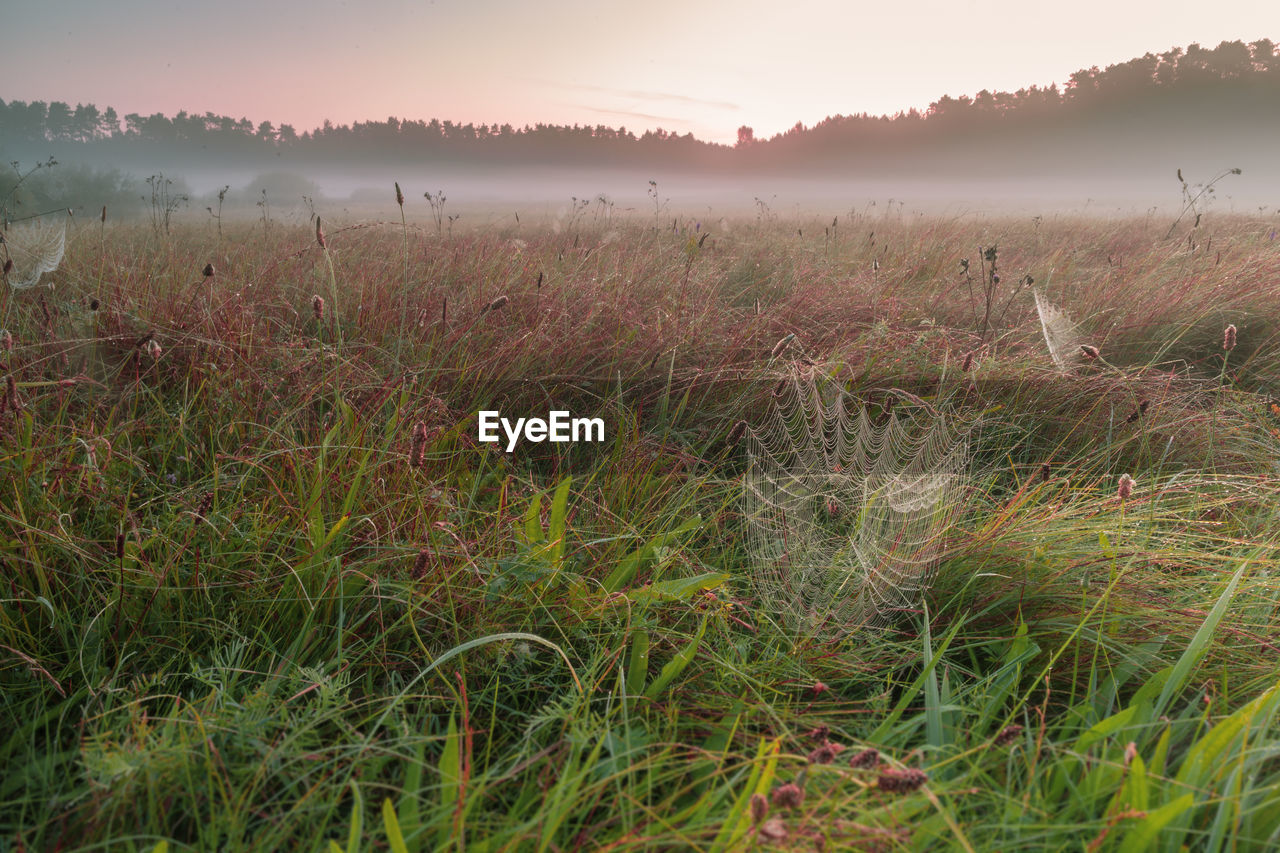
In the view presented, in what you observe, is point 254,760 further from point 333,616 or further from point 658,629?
point 658,629

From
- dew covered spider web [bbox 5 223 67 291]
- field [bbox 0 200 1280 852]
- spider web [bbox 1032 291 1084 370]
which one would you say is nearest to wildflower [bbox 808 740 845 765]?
field [bbox 0 200 1280 852]

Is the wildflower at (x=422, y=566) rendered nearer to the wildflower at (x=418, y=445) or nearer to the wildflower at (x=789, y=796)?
the wildflower at (x=418, y=445)

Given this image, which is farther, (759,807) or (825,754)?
(825,754)

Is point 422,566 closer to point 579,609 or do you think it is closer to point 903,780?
point 579,609

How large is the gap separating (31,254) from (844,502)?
4353 mm

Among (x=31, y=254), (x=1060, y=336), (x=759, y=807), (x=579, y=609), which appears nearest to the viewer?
(x=759, y=807)

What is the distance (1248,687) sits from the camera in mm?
1285

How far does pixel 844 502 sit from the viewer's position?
1992 millimetres

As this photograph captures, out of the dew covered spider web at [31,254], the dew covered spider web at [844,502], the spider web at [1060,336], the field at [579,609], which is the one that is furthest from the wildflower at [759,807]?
the dew covered spider web at [31,254]

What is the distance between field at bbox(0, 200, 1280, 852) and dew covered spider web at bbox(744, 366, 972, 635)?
4 centimetres

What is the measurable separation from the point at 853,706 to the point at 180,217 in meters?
7.07

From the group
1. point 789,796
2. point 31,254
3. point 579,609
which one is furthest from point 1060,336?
point 31,254

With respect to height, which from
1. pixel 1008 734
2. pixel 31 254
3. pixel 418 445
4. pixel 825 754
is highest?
Result: pixel 31 254

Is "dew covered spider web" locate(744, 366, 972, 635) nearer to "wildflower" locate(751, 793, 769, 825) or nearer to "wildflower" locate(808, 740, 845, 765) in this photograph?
"wildflower" locate(808, 740, 845, 765)
